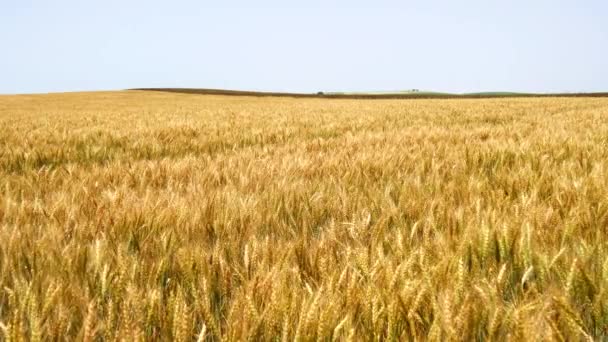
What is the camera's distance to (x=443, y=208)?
164 cm

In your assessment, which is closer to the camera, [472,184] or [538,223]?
[538,223]

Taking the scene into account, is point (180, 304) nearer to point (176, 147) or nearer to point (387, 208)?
point (387, 208)

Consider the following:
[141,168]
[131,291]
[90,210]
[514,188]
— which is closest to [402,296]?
[131,291]

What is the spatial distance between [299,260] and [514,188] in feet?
4.27

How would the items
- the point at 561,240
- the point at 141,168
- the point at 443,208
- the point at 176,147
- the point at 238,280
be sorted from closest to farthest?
1. the point at 238,280
2. the point at 561,240
3. the point at 443,208
4. the point at 141,168
5. the point at 176,147

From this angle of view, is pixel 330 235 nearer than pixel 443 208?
Yes

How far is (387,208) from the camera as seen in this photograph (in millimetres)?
1648

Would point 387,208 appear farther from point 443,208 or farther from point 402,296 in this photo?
point 402,296

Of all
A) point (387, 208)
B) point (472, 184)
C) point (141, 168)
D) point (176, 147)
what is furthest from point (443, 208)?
point (176, 147)

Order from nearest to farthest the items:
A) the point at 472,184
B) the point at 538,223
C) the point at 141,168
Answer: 1. the point at 538,223
2. the point at 472,184
3. the point at 141,168

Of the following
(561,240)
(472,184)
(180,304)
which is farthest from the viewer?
(472,184)

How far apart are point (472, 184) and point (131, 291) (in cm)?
156

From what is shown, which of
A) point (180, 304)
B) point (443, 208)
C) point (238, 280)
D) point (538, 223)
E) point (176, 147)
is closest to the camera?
point (180, 304)

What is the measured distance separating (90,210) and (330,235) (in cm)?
88
